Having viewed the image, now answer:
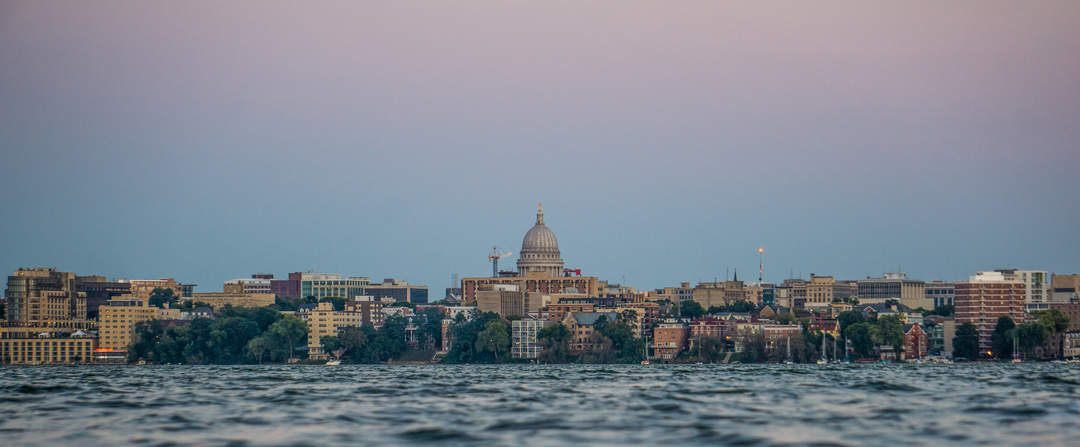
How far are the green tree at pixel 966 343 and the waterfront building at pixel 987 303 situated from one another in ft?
6.51

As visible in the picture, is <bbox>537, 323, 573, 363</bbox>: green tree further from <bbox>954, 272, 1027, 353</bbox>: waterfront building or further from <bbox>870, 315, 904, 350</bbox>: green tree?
<bbox>954, 272, 1027, 353</bbox>: waterfront building

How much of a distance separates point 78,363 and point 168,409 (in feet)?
475

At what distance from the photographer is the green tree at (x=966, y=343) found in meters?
176

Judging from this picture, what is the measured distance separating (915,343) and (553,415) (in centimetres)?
13696

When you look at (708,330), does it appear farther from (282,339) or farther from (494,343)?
(282,339)

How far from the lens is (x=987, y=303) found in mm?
186875

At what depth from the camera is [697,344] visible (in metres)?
187

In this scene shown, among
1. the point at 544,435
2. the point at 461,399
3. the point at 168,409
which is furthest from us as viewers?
the point at 461,399

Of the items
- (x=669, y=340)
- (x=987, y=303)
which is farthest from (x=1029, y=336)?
(x=669, y=340)

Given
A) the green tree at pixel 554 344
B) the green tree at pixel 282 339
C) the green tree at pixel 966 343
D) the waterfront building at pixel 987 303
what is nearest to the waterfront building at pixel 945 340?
the green tree at pixel 966 343

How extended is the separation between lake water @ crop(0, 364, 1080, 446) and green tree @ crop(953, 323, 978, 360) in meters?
98.4

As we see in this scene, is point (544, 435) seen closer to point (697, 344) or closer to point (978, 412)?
point (978, 412)

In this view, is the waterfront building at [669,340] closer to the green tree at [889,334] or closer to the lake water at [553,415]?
the green tree at [889,334]

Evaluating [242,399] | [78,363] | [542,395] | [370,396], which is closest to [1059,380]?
[542,395]
